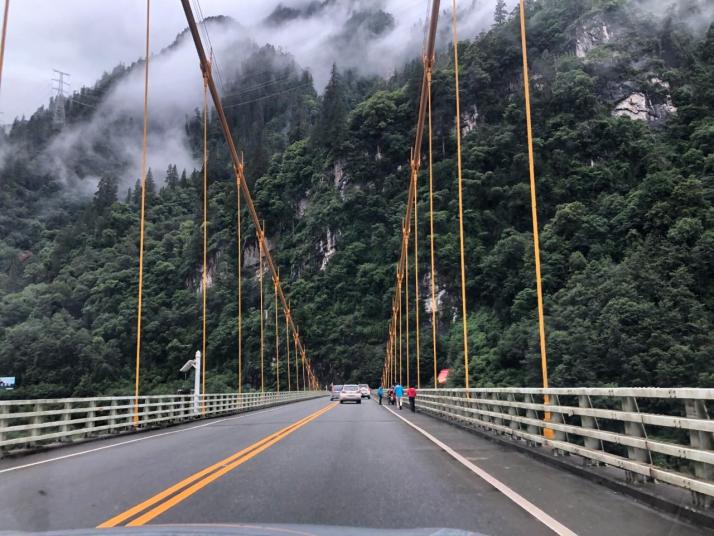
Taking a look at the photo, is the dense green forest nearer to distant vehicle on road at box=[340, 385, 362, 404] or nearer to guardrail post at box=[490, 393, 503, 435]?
distant vehicle on road at box=[340, 385, 362, 404]

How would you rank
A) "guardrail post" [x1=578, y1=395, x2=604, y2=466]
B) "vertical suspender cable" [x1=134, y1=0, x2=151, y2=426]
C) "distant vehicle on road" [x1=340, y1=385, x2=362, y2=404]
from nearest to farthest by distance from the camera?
1. "guardrail post" [x1=578, y1=395, x2=604, y2=466]
2. "vertical suspender cable" [x1=134, y1=0, x2=151, y2=426]
3. "distant vehicle on road" [x1=340, y1=385, x2=362, y2=404]

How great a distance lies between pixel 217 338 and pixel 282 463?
8336 centimetres

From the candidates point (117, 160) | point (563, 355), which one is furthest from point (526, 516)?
point (117, 160)

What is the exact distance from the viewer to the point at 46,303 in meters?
83.7

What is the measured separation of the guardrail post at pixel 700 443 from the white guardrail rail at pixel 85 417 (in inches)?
405

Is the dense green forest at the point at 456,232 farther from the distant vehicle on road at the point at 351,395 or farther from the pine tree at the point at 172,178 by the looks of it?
the distant vehicle on road at the point at 351,395

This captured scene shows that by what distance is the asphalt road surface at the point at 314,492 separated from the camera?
5.16 meters

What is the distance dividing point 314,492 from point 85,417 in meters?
10.7

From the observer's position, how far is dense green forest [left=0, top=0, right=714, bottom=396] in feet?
196

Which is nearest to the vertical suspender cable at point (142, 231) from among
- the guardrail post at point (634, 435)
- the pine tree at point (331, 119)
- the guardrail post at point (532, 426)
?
the guardrail post at point (532, 426)

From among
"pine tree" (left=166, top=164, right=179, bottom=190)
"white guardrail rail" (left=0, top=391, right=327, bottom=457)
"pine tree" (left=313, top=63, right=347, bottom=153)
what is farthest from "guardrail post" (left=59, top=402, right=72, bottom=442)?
"pine tree" (left=166, top=164, right=179, bottom=190)

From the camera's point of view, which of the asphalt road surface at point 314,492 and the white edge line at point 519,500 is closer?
the white edge line at point 519,500

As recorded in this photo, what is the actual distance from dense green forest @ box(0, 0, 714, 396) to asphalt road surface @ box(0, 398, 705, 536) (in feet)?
129

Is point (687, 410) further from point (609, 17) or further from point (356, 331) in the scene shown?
point (609, 17)
